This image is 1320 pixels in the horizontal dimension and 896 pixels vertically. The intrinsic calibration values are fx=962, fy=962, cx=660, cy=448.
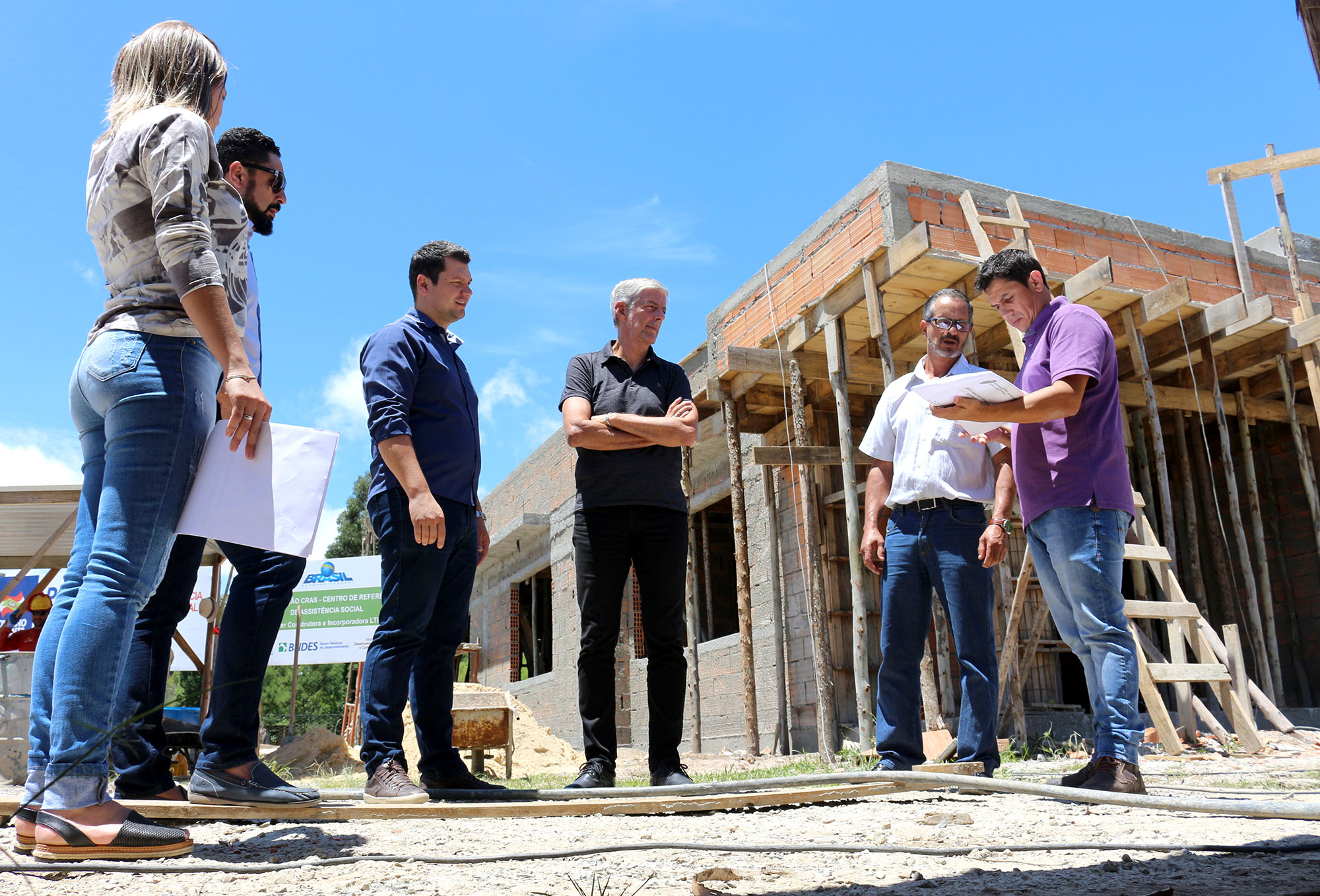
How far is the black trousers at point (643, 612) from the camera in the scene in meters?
3.40

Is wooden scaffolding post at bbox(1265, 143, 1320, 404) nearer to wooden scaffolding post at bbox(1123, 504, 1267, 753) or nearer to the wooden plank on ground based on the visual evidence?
wooden scaffolding post at bbox(1123, 504, 1267, 753)

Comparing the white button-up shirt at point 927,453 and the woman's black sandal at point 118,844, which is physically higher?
the white button-up shirt at point 927,453

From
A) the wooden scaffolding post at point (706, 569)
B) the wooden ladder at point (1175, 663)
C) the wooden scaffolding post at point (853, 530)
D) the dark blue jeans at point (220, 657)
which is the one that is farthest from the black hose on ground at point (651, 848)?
the wooden scaffolding post at point (706, 569)

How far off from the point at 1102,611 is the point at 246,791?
8.16ft

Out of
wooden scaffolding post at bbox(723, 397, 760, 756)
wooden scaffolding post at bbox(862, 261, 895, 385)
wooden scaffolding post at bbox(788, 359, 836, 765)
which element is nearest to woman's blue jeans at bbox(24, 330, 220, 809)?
wooden scaffolding post at bbox(788, 359, 836, 765)

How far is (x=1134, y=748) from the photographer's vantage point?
278cm

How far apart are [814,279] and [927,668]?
11.9 feet

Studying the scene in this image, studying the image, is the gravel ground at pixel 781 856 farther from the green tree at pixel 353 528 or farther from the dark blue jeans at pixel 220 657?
Result: the green tree at pixel 353 528

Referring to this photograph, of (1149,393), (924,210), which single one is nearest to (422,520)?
(924,210)

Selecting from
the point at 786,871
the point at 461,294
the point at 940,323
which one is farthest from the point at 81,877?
the point at 940,323

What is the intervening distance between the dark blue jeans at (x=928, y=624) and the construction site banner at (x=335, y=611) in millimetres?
13814

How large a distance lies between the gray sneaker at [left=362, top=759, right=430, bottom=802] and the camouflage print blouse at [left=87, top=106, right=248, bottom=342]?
1.44 metres

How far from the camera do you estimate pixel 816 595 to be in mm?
7184

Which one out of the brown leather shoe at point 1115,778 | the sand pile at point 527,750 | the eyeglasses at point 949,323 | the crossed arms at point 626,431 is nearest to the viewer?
the brown leather shoe at point 1115,778
